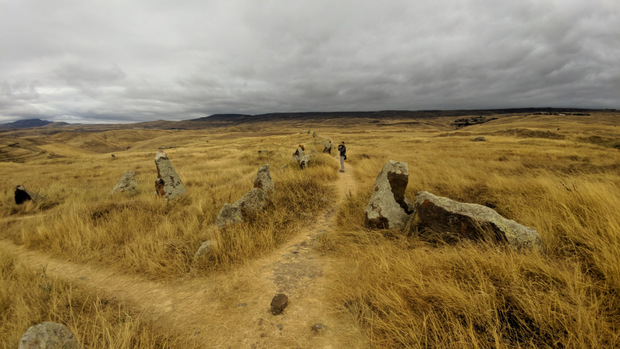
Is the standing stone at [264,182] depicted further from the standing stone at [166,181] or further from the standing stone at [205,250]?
the standing stone at [166,181]

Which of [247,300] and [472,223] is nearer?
[247,300]

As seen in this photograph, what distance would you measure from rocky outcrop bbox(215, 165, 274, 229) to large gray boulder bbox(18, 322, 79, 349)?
132 inches

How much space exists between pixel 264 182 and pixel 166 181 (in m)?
4.54

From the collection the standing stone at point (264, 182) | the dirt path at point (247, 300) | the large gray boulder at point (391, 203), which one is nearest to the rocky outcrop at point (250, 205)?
the standing stone at point (264, 182)

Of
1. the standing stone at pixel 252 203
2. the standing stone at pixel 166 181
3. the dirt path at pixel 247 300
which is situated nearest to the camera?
the dirt path at pixel 247 300

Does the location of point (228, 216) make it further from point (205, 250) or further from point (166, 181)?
point (166, 181)

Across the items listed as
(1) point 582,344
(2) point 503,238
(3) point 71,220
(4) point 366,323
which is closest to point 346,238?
(4) point 366,323

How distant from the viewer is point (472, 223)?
156 inches

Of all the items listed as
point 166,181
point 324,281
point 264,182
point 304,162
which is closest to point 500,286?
point 324,281

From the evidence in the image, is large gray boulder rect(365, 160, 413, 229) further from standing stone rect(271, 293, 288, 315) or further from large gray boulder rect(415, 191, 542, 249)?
standing stone rect(271, 293, 288, 315)

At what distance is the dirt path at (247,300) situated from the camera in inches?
116

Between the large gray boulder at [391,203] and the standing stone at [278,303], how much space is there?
276cm

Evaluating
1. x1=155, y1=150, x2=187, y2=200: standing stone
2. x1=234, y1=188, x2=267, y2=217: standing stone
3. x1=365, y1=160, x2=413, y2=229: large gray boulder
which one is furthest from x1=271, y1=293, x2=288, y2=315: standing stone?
x1=155, y1=150, x2=187, y2=200: standing stone

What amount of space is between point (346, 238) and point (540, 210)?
13.0 ft
